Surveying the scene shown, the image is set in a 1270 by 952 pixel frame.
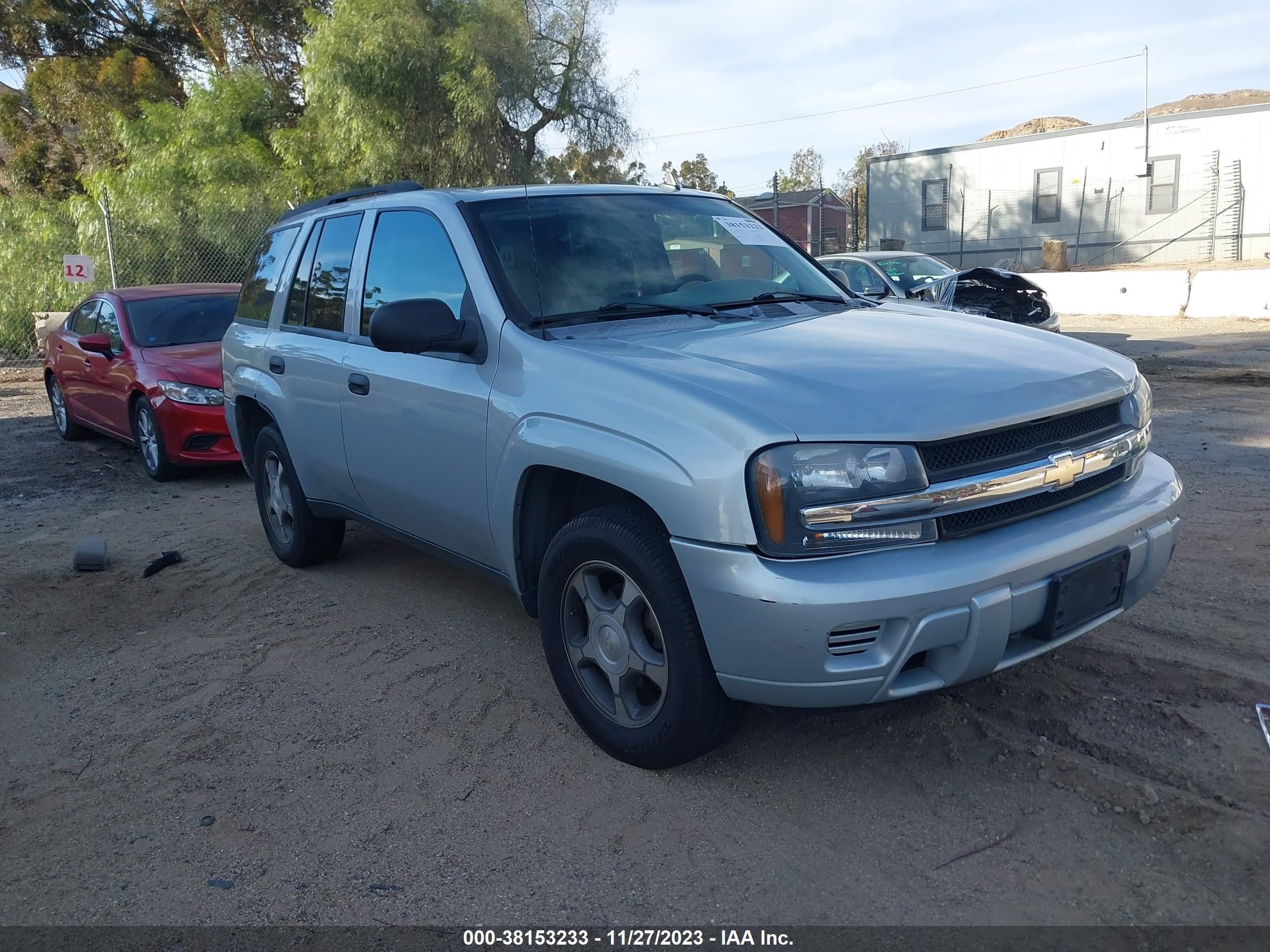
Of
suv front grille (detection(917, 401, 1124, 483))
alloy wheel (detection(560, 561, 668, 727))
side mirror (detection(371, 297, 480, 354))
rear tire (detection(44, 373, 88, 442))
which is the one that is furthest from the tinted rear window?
rear tire (detection(44, 373, 88, 442))

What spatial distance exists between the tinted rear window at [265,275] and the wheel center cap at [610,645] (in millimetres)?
3067

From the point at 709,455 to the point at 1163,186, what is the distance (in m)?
32.9

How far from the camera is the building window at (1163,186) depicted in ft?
100

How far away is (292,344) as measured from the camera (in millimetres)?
5137

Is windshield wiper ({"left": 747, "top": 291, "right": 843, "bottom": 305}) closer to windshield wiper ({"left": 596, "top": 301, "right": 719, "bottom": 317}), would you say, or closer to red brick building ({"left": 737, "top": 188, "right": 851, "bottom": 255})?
windshield wiper ({"left": 596, "top": 301, "right": 719, "bottom": 317})

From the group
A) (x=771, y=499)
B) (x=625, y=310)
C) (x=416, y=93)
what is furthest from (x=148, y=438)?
(x=416, y=93)

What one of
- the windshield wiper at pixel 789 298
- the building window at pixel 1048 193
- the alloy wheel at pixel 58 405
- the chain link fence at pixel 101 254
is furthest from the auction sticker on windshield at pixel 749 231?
the building window at pixel 1048 193

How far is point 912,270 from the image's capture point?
13234mm

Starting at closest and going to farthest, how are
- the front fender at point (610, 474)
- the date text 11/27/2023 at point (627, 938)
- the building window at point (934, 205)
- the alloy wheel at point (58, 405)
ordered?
the date text 11/27/2023 at point (627, 938), the front fender at point (610, 474), the alloy wheel at point (58, 405), the building window at point (934, 205)

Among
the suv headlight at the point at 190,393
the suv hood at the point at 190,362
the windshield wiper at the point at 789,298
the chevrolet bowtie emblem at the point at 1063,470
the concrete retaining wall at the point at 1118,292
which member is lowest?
the concrete retaining wall at the point at 1118,292

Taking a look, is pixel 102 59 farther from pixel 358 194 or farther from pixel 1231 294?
pixel 358 194

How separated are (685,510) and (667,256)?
164 centimetres

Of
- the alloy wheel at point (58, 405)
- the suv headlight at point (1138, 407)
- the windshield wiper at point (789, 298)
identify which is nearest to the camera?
the suv headlight at point (1138, 407)

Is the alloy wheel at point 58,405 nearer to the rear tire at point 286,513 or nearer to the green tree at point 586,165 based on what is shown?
the rear tire at point 286,513
